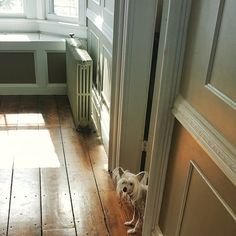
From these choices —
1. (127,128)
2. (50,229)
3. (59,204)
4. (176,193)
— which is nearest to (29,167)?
(59,204)

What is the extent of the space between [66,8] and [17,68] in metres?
0.79

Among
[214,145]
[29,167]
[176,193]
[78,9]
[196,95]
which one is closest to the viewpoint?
[214,145]

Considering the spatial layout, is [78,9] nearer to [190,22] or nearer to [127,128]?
[127,128]

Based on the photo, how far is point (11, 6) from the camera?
11.1 ft

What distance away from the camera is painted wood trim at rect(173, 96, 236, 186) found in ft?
2.96

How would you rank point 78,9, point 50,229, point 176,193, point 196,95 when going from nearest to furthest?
point 196,95, point 176,193, point 50,229, point 78,9

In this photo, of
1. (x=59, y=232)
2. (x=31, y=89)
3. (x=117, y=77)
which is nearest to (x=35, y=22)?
(x=31, y=89)

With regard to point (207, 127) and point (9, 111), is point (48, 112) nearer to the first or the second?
point (9, 111)

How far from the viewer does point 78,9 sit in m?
3.14

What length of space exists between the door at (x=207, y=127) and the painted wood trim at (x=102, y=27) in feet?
3.52

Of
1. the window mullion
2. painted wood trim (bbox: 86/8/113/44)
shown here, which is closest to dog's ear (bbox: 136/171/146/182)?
painted wood trim (bbox: 86/8/113/44)

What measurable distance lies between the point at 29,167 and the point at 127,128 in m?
0.83

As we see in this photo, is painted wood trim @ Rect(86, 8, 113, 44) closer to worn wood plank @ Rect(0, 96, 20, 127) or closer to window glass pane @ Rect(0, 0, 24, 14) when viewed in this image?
window glass pane @ Rect(0, 0, 24, 14)

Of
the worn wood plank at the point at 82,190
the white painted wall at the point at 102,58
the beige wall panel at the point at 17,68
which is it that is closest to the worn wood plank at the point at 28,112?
the beige wall panel at the point at 17,68
